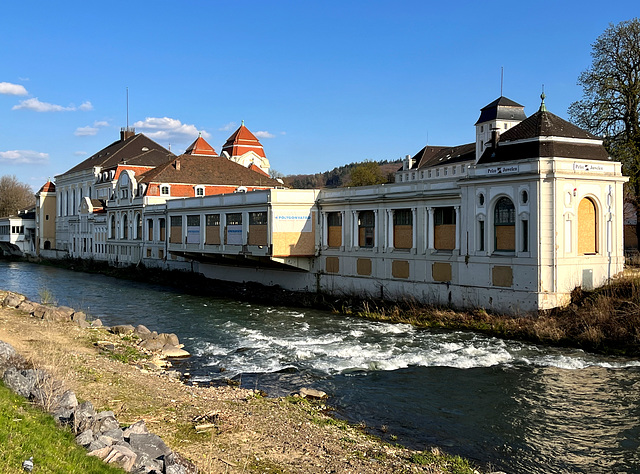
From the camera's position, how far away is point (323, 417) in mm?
15008

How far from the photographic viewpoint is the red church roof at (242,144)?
96.3m

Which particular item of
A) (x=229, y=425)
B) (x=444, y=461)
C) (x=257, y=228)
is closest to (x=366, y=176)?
(x=257, y=228)

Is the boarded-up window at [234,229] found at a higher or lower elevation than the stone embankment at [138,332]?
higher

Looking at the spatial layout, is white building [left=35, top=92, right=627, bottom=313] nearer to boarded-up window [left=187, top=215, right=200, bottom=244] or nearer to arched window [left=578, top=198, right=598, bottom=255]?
arched window [left=578, top=198, right=598, bottom=255]

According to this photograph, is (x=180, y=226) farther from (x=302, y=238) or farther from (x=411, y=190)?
(x=411, y=190)

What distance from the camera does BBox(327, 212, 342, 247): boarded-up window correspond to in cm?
3797

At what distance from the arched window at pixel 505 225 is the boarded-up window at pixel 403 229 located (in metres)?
6.06

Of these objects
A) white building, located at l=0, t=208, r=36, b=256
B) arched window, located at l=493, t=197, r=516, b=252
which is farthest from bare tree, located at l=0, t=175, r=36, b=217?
arched window, located at l=493, t=197, r=516, b=252

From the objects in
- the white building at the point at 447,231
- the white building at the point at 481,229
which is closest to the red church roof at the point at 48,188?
the white building at the point at 447,231

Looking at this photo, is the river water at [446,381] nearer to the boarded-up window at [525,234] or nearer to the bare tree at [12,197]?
the boarded-up window at [525,234]

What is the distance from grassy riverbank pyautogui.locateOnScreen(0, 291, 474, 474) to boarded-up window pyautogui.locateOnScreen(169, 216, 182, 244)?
30.3 metres

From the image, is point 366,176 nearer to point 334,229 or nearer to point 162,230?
point 162,230

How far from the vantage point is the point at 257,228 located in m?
39.4

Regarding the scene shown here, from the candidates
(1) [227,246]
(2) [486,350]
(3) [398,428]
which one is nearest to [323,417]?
(3) [398,428]
